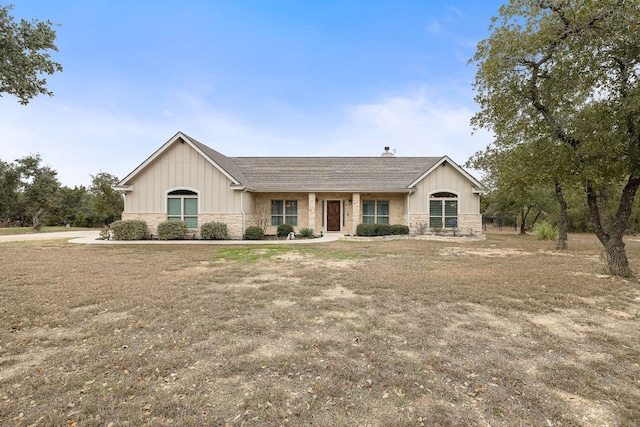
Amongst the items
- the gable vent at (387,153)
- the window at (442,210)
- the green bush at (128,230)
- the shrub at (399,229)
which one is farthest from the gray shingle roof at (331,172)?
the green bush at (128,230)

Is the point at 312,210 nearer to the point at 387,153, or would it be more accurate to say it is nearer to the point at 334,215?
the point at 334,215

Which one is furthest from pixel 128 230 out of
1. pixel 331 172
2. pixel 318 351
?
pixel 318 351

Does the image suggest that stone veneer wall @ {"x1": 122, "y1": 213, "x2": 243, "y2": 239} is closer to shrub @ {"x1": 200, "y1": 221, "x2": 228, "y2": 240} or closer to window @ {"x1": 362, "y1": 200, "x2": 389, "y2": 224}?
shrub @ {"x1": 200, "y1": 221, "x2": 228, "y2": 240}

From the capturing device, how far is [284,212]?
2055 centimetres

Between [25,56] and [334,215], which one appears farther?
[334,215]

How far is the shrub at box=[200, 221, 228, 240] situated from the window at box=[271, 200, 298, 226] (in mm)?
4101

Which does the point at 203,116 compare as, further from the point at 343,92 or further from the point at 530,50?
the point at 530,50

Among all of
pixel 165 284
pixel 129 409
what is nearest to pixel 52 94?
pixel 165 284

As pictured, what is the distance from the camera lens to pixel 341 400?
2.78 metres

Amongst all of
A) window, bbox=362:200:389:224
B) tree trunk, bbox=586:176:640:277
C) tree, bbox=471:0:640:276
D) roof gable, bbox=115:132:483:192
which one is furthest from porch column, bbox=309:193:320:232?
tree trunk, bbox=586:176:640:277

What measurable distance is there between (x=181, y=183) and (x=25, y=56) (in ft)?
35.1

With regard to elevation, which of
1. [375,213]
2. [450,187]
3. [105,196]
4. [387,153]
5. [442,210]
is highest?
[387,153]

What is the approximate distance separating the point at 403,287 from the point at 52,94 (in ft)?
32.6

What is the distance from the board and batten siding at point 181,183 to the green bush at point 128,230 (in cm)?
95
